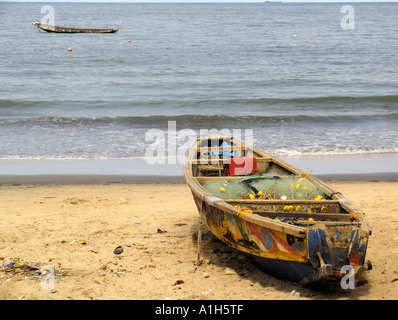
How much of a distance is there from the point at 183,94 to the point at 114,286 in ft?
55.3

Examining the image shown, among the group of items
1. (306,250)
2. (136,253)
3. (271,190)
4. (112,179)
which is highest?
(271,190)

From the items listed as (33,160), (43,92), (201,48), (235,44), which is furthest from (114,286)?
(235,44)

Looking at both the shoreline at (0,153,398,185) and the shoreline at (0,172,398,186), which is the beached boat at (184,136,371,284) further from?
the shoreline at (0,153,398,185)

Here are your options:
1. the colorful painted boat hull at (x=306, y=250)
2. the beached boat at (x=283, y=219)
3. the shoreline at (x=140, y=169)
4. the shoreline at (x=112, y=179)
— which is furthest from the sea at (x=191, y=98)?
the colorful painted boat hull at (x=306, y=250)

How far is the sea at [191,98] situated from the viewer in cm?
1459

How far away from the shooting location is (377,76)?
87.4 ft

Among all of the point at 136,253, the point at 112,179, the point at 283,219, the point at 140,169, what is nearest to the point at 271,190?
the point at 283,219

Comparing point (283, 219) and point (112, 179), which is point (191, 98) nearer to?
point (112, 179)

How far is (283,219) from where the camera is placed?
588 cm

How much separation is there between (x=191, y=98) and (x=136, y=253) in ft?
49.3

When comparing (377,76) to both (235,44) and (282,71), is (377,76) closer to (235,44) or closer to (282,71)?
(282,71)

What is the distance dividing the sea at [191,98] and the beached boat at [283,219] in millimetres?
6081

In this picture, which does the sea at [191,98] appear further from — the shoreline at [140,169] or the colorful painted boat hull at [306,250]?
the colorful painted boat hull at [306,250]

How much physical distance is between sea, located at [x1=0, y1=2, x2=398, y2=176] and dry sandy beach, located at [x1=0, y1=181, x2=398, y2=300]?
4229 mm
